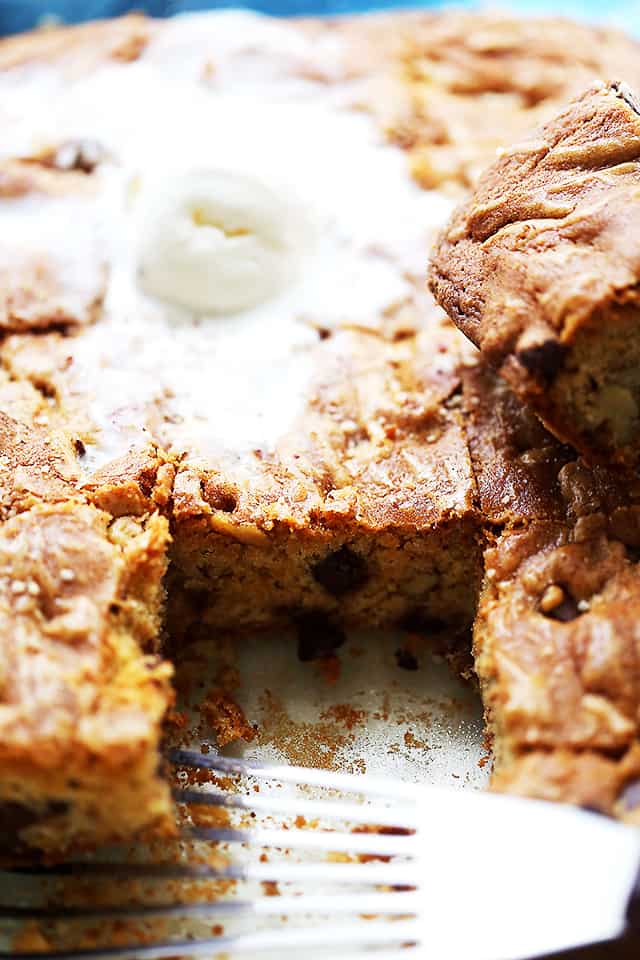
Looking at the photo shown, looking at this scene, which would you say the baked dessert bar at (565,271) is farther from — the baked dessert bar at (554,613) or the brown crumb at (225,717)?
the brown crumb at (225,717)

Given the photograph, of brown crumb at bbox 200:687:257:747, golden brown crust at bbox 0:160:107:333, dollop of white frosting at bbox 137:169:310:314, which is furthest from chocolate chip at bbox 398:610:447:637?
golden brown crust at bbox 0:160:107:333

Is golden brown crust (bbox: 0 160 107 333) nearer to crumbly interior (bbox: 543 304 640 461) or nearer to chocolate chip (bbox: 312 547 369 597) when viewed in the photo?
chocolate chip (bbox: 312 547 369 597)

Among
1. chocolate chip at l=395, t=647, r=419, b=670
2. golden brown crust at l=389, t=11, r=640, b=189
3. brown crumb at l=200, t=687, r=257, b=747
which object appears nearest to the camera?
brown crumb at l=200, t=687, r=257, b=747

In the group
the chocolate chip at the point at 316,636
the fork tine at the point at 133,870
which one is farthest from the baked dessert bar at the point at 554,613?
the fork tine at the point at 133,870

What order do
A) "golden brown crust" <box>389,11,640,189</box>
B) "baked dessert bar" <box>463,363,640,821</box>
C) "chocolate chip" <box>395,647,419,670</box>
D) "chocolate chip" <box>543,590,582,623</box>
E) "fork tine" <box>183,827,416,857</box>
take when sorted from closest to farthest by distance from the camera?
"baked dessert bar" <box>463,363,640,821</box>
"fork tine" <box>183,827,416,857</box>
"chocolate chip" <box>543,590,582,623</box>
"chocolate chip" <box>395,647,419,670</box>
"golden brown crust" <box>389,11,640,189</box>

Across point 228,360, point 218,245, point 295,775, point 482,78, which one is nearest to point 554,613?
point 295,775

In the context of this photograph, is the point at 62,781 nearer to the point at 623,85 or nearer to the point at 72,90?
the point at 623,85
